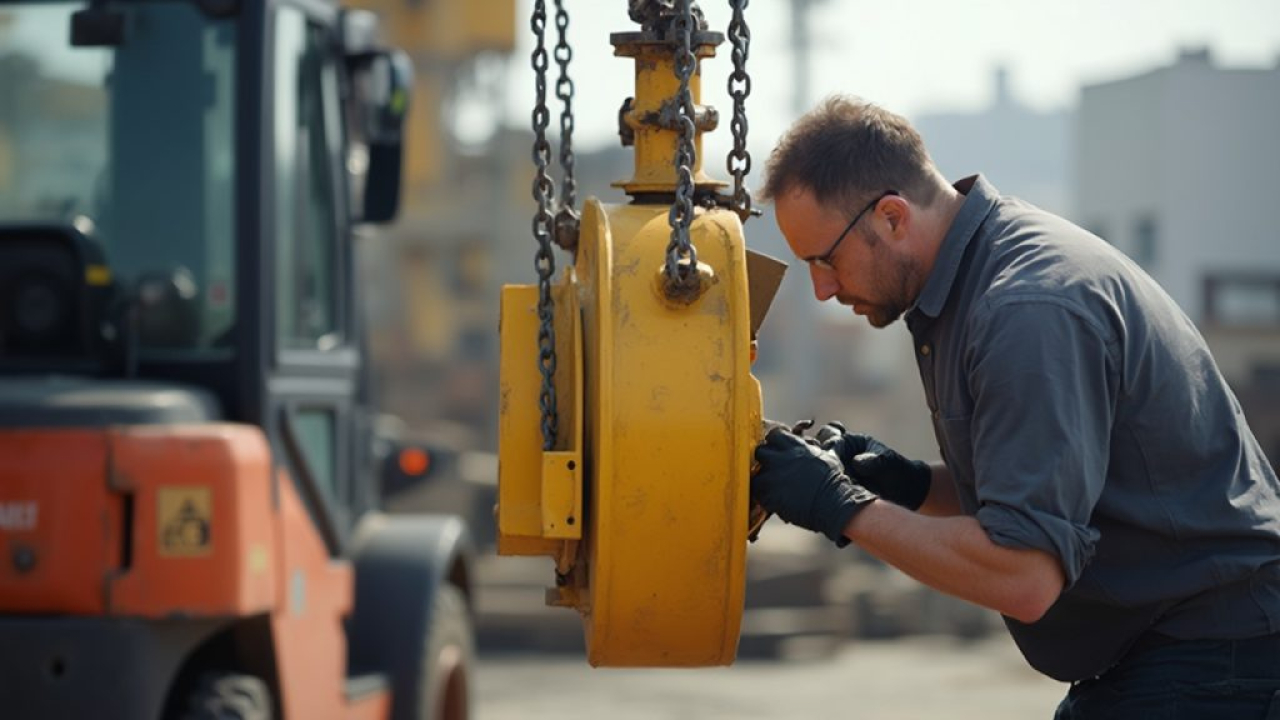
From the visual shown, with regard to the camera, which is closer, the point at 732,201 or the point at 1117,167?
the point at 732,201

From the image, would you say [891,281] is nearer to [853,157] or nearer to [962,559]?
[853,157]

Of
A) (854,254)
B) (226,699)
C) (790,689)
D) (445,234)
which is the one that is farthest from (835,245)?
(445,234)

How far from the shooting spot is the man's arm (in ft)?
10.2

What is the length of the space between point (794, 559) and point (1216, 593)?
10935 mm

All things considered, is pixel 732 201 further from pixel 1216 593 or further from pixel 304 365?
pixel 304 365

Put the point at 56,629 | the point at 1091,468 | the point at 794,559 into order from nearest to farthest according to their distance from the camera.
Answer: the point at 1091,468 < the point at 56,629 < the point at 794,559

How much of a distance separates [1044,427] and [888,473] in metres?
0.78

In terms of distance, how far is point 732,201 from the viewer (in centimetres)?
366

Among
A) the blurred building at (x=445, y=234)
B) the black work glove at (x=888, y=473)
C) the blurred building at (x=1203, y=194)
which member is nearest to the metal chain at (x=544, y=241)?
the black work glove at (x=888, y=473)

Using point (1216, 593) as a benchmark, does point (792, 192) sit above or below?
above

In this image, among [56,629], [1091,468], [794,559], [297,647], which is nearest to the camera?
[1091,468]

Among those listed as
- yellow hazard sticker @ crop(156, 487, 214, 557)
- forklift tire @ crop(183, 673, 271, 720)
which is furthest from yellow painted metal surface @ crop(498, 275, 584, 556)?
forklift tire @ crop(183, 673, 271, 720)

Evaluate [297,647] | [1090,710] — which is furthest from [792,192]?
[297,647]

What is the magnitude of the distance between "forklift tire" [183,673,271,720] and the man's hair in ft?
7.89
